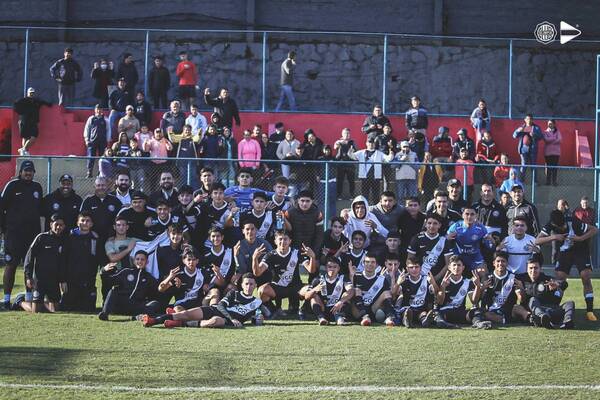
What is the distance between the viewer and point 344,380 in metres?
10.3

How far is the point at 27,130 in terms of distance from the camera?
25.1 meters

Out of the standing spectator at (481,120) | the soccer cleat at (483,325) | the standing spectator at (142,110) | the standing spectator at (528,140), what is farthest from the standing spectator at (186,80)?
the soccer cleat at (483,325)

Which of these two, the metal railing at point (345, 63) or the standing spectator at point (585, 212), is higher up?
the metal railing at point (345, 63)

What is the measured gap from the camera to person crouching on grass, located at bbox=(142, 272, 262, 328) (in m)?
13.8

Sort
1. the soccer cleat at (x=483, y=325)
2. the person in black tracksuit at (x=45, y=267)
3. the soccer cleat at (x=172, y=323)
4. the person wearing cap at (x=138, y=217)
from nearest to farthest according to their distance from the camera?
the soccer cleat at (x=172, y=323) → the soccer cleat at (x=483, y=325) → the person in black tracksuit at (x=45, y=267) → the person wearing cap at (x=138, y=217)

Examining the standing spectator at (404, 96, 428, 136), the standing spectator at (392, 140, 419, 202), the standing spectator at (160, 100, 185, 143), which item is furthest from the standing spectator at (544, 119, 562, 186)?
the standing spectator at (160, 100, 185, 143)

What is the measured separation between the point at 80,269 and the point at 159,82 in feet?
38.6

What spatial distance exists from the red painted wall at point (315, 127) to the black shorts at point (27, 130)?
2.28 ft

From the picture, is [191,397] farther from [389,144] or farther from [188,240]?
[389,144]

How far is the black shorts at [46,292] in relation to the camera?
15008 mm

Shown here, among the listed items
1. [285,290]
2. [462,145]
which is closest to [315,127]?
[462,145]

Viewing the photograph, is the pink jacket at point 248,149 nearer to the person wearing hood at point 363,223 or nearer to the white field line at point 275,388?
the person wearing hood at point 363,223

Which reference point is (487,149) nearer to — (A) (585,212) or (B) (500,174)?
(B) (500,174)

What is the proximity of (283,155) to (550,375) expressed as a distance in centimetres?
1292
